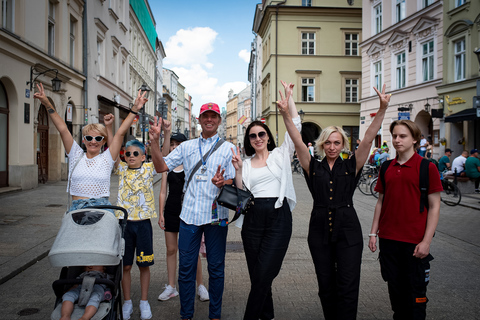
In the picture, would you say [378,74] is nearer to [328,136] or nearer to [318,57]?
[318,57]

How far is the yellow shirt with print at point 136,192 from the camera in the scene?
4.18m

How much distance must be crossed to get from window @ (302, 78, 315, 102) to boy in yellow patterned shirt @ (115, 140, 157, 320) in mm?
32288

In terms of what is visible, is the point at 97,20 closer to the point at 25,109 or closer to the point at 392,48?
the point at 25,109

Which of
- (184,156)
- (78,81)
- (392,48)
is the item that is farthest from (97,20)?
(184,156)

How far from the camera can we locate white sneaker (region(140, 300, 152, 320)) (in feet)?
13.1

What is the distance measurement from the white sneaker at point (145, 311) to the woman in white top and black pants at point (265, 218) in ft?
3.34

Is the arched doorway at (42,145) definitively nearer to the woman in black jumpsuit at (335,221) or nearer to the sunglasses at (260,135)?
the sunglasses at (260,135)

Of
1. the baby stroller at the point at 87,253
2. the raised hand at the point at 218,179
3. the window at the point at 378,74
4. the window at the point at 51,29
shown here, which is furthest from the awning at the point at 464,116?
the baby stroller at the point at 87,253

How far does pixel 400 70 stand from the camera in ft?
83.1

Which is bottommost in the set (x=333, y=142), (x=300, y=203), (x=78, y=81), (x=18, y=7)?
(x=300, y=203)

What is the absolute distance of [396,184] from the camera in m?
3.52

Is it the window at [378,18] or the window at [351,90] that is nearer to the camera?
the window at [378,18]

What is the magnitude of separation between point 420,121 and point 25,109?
20132mm

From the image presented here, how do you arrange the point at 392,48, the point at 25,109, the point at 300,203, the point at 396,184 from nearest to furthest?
the point at 396,184
the point at 300,203
the point at 25,109
the point at 392,48
